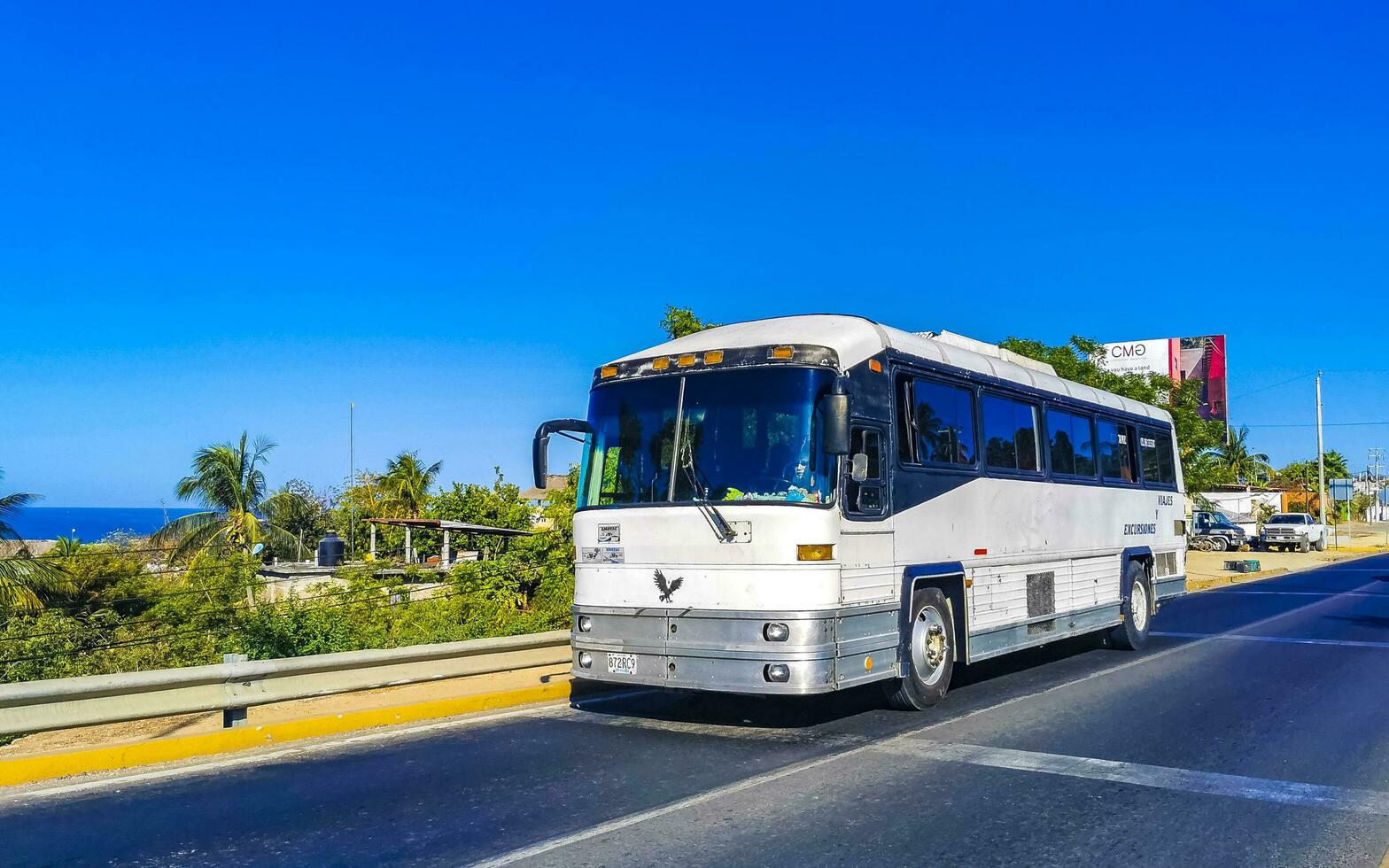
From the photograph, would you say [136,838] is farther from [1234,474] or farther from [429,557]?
[1234,474]

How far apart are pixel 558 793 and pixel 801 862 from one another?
2.04 meters

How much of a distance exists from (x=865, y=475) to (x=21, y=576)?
17.1m

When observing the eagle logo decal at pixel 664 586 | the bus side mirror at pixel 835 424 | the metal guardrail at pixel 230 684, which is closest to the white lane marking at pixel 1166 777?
the eagle logo decal at pixel 664 586

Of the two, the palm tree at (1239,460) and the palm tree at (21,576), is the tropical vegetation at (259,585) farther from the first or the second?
the palm tree at (1239,460)

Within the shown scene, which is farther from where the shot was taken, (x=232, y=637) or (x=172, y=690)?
(x=232, y=637)

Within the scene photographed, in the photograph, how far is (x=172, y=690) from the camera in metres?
8.54

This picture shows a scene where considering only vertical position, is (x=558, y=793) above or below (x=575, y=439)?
below

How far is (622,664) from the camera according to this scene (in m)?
9.47

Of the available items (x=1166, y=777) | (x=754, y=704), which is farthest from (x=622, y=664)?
(x=1166, y=777)

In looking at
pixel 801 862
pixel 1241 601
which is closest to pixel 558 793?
pixel 801 862

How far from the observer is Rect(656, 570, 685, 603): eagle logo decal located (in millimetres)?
9253

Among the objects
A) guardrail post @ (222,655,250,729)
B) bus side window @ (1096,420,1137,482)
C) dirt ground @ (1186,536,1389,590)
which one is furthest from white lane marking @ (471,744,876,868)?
dirt ground @ (1186,536,1389,590)

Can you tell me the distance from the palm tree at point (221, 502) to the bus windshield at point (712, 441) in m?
26.9

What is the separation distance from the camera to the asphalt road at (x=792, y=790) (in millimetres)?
5875
